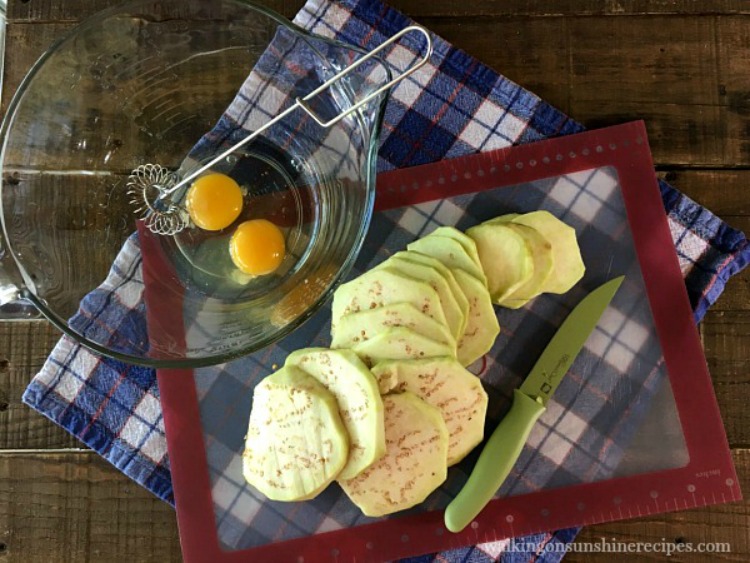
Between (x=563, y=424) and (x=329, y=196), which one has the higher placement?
(x=329, y=196)

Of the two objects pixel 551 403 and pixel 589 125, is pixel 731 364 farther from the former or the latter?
pixel 589 125

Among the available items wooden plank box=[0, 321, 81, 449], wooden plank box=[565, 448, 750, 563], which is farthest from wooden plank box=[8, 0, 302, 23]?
wooden plank box=[565, 448, 750, 563]

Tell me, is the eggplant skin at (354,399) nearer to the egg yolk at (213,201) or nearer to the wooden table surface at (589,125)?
the egg yolk at (213,201)

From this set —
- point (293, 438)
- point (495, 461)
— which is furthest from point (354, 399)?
point (495, 461)

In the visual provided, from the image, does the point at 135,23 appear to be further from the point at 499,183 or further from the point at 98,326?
the point at 499,183

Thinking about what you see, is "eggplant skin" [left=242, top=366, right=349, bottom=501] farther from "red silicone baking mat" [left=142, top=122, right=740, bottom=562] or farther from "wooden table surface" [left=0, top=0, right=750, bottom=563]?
"wooden table surface" [left=0, top=0, right=750, bottom=563]

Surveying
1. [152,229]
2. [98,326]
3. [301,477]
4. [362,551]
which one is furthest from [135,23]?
[362,551]

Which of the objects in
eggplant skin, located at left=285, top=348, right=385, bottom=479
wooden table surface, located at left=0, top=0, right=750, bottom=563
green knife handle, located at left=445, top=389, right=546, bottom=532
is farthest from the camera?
wooden table surface, located at left=0, top=0, right=750, bottom=563
